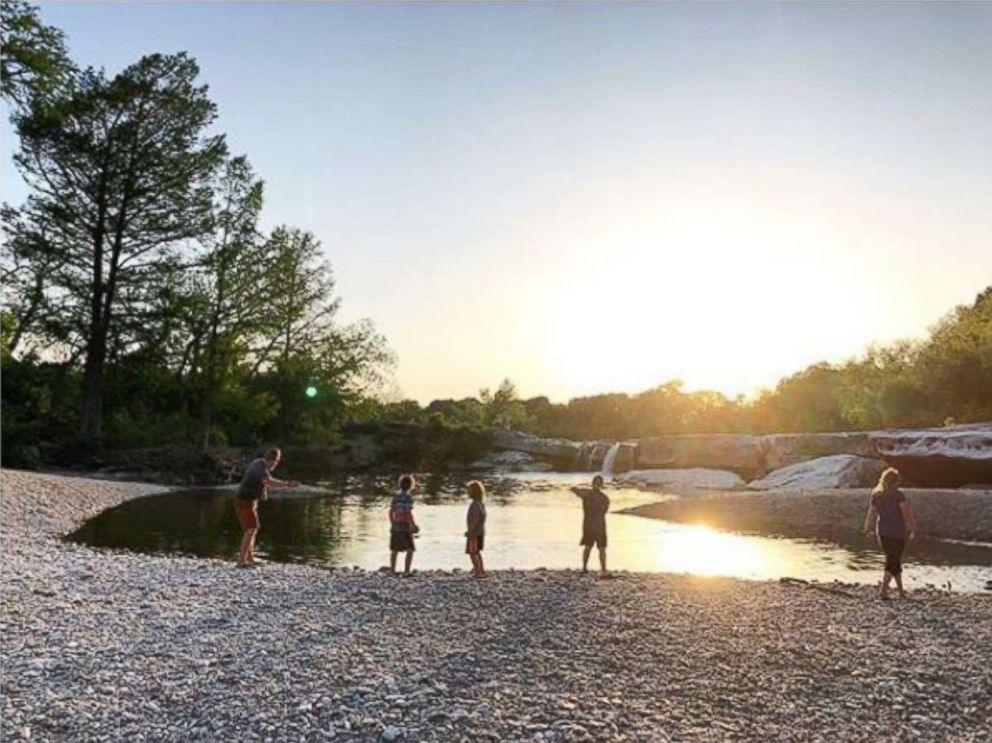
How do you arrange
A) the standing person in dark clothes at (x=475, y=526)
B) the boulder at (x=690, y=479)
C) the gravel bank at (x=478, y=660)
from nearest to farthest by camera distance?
1. the gravel bank at (x=478, y=660)
2. the standing person in dark clothes at (x=475, y=526)
3. the boulder at (x=690, y=479)

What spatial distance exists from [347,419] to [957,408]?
44650mm

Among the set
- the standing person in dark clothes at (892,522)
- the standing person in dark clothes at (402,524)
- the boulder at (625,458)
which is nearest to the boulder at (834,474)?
the boulder at (625,458)

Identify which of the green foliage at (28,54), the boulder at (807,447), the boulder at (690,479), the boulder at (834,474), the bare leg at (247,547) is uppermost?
the green foliage at (28,54)

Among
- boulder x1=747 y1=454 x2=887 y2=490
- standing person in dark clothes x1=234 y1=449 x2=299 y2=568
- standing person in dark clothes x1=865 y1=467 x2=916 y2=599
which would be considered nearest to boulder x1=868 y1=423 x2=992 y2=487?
boulder x1=747 y1=454 x2=887 y2=490

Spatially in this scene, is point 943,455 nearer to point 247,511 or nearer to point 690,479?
point 690,479

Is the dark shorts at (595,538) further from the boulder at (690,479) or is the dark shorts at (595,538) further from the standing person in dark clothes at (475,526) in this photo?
the boulder at (690,479)

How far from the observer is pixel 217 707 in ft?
27.9

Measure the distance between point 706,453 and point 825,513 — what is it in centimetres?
3190

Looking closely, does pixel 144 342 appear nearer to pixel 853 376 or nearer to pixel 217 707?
pixel 217 707

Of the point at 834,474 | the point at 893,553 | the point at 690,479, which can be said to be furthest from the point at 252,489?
the point at 690,479

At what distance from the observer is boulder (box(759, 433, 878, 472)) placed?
46844mm

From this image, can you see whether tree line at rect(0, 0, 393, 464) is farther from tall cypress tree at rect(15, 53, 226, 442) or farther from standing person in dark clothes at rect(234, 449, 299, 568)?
standing person in dark clothes at rect(234, 449, 299, 568)

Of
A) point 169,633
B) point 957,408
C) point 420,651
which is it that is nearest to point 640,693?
point 420,651

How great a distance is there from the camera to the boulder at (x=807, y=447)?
46.8 meters
